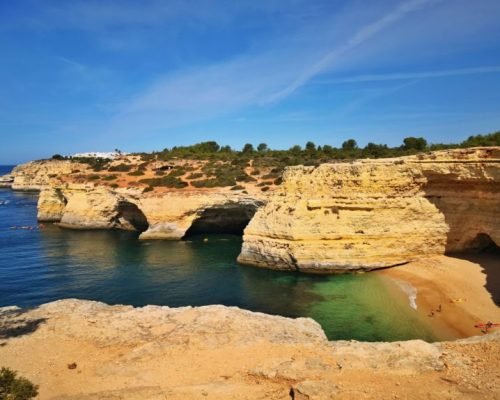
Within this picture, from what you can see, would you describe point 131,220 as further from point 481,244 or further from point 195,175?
point 481,244

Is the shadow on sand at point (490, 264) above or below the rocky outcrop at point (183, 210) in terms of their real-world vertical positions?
below

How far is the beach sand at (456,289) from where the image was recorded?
51.4 ft

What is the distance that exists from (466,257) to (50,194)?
4135cm

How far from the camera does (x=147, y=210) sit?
35812 millimetres

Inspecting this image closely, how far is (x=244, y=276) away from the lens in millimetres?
23359

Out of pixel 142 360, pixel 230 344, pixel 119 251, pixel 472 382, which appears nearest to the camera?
pixel 472 382

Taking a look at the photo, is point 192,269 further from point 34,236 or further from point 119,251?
point 34,236

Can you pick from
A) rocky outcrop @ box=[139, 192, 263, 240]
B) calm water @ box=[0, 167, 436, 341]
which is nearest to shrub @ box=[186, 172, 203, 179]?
rocky outcrop @ box=[139, 192, 263, 240]

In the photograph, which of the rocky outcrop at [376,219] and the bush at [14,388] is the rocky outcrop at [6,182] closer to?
the rocky outcrop at [376,219]

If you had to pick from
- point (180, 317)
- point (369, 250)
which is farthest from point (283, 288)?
point (180, 317)

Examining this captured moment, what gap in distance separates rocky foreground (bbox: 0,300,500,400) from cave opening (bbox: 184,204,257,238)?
71.8 ft

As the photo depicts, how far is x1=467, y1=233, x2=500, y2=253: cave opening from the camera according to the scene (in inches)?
899

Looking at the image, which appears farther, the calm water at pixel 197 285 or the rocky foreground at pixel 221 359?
the calm water at pixel 197 285

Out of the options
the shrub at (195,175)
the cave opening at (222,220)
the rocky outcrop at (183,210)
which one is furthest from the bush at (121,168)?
the cave opening at (222,220)
